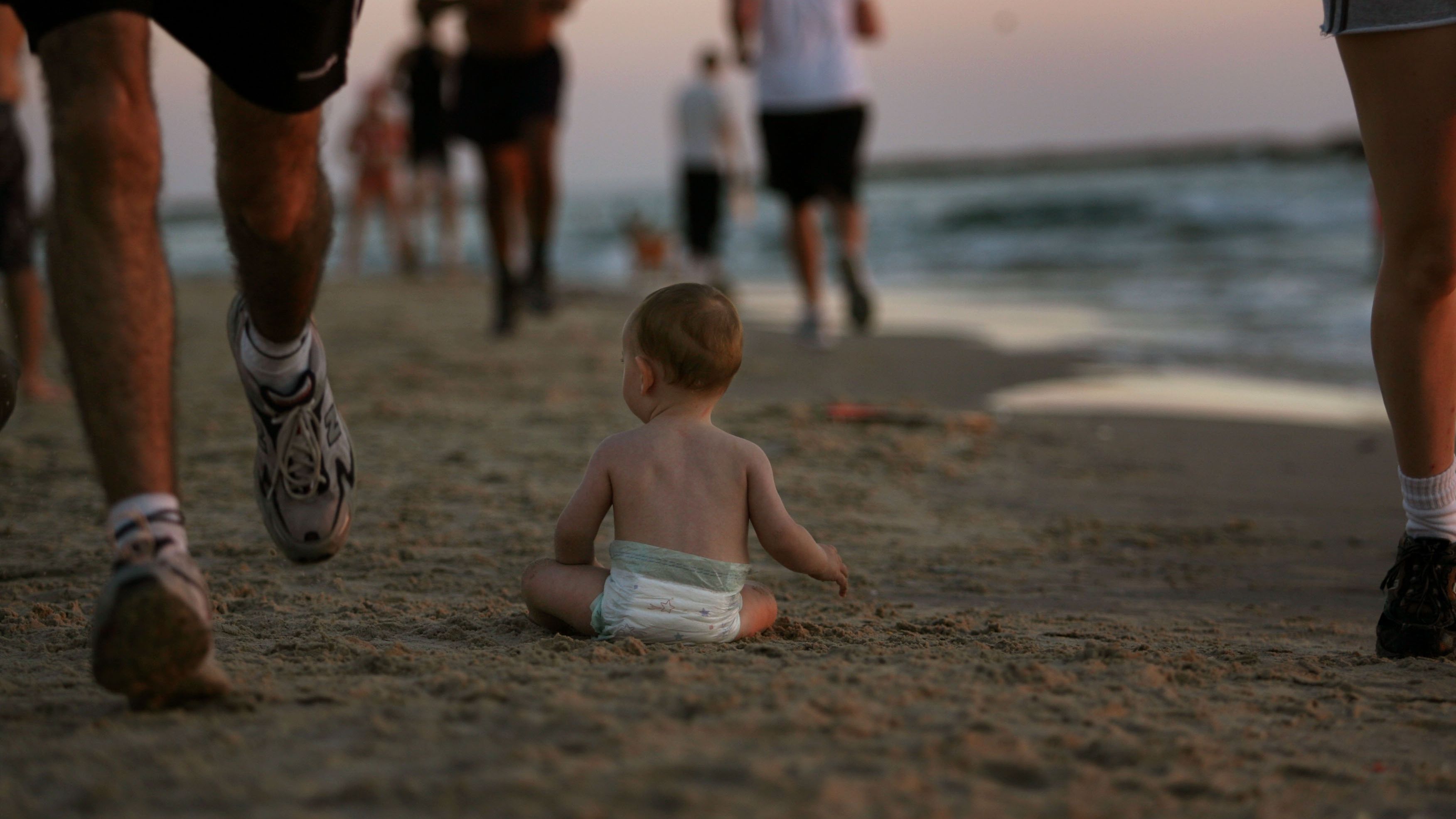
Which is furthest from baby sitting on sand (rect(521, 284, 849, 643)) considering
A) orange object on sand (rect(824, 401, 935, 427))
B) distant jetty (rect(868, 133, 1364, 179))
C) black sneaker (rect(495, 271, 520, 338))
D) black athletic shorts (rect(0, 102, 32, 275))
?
distant jetty (rect(868, 133, 1364, 179))

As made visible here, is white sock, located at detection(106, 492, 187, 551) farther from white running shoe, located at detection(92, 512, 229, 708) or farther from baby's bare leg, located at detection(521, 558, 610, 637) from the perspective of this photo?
baby's bare leg, located at detection(521, 558, 610, 637)

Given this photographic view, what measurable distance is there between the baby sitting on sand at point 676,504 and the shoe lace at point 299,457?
470mm

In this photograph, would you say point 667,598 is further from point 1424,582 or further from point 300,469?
point 1424,582

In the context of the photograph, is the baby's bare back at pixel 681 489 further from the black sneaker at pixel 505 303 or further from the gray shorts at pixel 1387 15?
the black sneaker at pixel 505 303

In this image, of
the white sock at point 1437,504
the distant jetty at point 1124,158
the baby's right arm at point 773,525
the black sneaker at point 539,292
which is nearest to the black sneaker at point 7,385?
the baby's right arm at point 773,525

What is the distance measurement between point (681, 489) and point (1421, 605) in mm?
1345

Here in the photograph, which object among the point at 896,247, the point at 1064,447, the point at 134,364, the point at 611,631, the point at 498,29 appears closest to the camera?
the point at 134,364

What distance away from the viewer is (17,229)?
5.36 metres

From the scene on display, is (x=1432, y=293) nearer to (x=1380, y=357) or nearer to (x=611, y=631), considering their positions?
(x=1380, y=357)

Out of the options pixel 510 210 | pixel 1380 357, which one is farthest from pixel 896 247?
pixel 1380 357

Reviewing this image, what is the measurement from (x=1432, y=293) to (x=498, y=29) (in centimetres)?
567

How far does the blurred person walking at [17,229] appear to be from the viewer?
5.26m

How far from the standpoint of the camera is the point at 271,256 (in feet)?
7.66

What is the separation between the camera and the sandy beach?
60.4 inches
